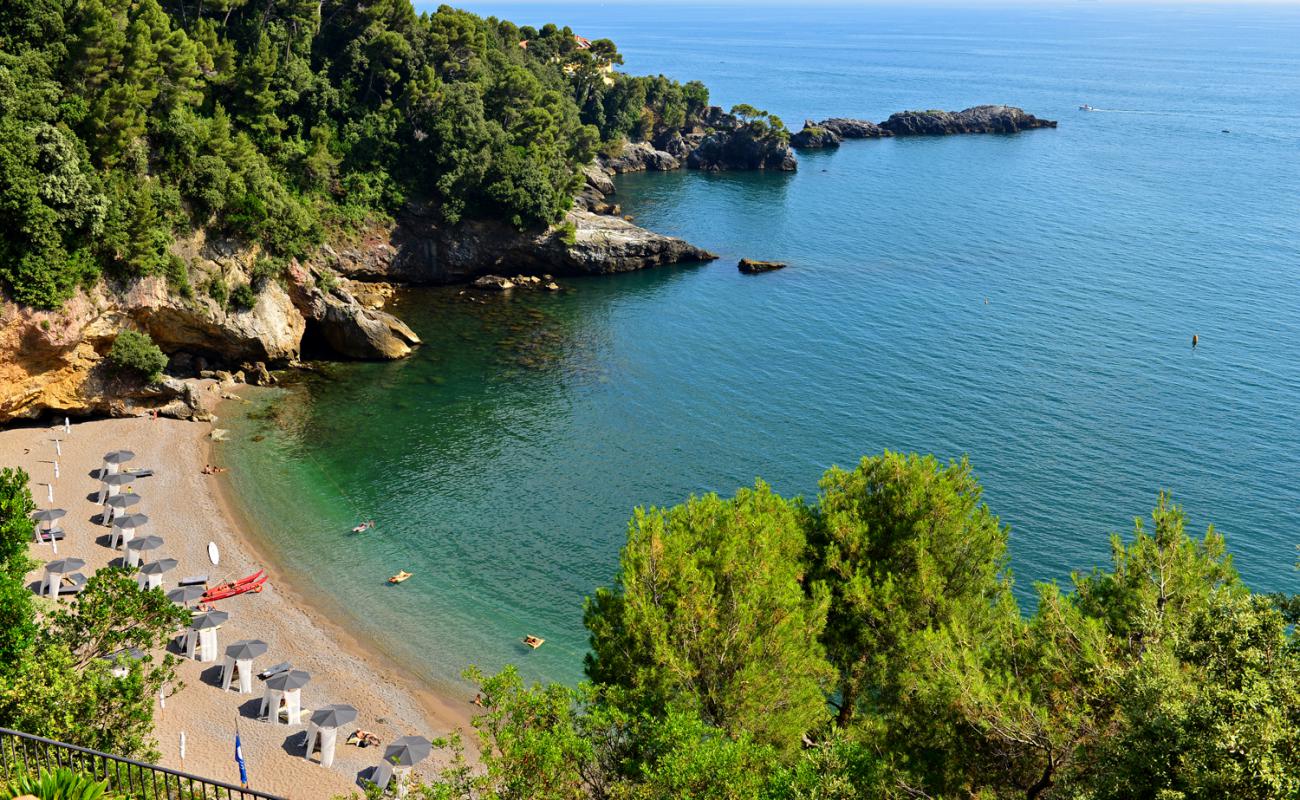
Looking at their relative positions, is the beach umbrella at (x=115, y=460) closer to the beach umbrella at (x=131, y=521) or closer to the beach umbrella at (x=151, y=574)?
the beach umbrella at (x=131, y=521)

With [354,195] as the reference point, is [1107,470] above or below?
below

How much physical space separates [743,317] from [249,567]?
1728 inches

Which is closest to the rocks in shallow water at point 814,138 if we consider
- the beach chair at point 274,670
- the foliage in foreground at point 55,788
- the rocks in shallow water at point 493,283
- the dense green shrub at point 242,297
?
the rocks in shallow water at point 493,283

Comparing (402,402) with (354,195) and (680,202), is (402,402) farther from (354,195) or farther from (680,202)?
(680,202)

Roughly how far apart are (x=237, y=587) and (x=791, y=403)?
33.6 meters

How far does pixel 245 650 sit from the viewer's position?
3147 centimetres

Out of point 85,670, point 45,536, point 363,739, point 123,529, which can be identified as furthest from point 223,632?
point 85,670

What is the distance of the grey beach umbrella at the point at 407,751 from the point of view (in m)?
27.6

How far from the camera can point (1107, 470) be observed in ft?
161

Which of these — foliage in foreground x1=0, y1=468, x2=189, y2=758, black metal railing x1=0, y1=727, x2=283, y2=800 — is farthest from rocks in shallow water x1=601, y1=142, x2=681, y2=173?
black metal railing x1=0, y1=727, x2=283, y2=800

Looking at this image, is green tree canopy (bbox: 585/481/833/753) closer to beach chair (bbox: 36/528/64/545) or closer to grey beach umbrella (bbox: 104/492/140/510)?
grey beach umbrella (bbox: 104/492/140/510)

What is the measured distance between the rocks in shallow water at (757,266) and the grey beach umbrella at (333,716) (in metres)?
60.9

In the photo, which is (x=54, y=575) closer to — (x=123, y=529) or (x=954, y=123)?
(x=123, y=529)

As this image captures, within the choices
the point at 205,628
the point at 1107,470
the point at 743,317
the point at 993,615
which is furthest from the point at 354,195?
the point at 993,615
